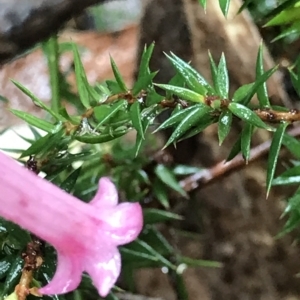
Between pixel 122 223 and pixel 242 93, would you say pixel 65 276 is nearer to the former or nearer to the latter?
pixel 122 223

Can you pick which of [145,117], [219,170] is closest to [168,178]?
[219,170]

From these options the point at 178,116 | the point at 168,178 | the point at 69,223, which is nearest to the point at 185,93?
the point at 178,116

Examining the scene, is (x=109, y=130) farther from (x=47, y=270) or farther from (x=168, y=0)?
(x=168, y=0)

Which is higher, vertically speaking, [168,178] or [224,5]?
[224,5]

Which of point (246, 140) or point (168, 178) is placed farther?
point (168, 178)

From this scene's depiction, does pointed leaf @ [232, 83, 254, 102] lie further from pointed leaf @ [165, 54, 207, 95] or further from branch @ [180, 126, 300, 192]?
branch @ [180, 126, 300, 192]

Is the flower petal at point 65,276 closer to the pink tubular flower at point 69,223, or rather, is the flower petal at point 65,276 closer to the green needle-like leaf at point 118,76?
the pink tubular flower at point 69,223

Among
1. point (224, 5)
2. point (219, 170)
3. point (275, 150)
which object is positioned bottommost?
point (219, 170)

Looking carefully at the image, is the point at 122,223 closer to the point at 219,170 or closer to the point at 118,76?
the point at 118,76
